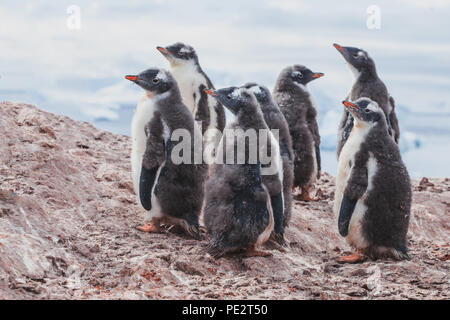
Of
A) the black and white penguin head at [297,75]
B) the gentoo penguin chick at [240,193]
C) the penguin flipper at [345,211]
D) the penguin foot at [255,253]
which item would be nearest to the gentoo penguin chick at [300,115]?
the black and white penguin head at [297,75]

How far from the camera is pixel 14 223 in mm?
4883

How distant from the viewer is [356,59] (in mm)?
7473

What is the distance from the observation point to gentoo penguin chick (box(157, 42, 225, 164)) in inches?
299

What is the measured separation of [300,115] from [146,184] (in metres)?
2.32

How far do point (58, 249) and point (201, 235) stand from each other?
128 cm

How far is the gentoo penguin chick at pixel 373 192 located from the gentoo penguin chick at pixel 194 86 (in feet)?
8.99

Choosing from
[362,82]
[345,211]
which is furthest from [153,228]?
[362,82]

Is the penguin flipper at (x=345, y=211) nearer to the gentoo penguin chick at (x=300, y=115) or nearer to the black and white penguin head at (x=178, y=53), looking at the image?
the gentoo penguin chick at (x=300, y=115)

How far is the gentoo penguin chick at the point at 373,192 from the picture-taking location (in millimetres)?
4906

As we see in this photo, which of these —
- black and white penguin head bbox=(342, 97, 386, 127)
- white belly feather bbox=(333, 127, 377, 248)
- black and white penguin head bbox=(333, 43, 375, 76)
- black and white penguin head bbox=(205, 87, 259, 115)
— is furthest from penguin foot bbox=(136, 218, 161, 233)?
black and white penguin head bbox=(333, 43, 375, 76)

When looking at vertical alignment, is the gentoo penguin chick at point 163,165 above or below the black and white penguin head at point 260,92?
below

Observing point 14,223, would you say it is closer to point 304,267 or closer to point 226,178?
point 226,178

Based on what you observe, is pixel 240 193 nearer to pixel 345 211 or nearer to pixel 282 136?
pixel 345 211
